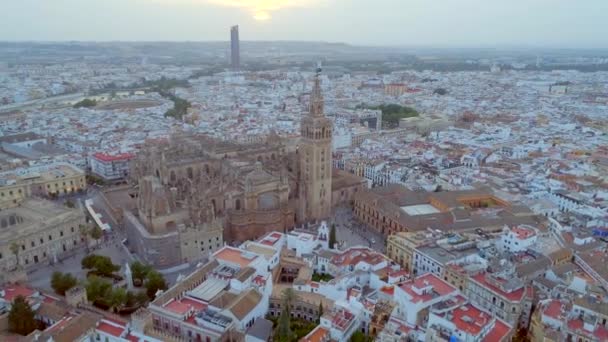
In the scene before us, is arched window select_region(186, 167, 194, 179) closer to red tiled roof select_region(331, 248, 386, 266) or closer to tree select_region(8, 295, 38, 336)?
red tiled roof select_region(331, 248, 386, 266)

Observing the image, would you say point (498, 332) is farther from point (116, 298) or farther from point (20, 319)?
point (20, 319)

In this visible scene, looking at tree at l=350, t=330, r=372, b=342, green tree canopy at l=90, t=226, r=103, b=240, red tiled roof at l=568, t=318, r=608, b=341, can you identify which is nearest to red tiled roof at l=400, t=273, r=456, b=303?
tree at l=350, t=330, r=372, b=342

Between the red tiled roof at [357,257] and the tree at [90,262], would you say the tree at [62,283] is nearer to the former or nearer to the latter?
the tree at [90,262]

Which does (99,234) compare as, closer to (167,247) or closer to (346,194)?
(167,247)

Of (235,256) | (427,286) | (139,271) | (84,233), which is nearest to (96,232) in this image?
(84,233)

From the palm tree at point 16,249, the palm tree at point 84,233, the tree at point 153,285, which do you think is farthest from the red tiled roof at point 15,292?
the palm tree at point 84,233
